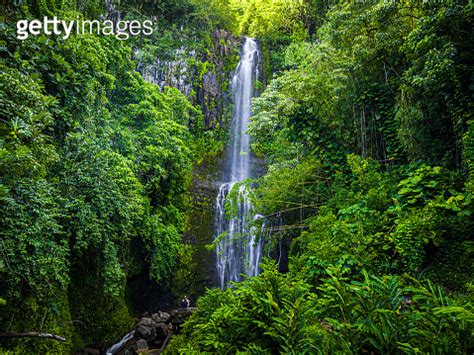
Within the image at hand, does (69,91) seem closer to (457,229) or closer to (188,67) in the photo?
(457,229)

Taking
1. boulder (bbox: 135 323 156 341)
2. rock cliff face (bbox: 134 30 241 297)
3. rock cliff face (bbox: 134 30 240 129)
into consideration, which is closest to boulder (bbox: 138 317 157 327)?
boulder (bbox: 135 323 156 341)

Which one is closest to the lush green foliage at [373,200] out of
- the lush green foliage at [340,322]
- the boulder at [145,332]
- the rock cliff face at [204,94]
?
Answer: the lush green foliage at [340,322]

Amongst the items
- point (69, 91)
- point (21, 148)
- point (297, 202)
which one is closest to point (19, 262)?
point (21, 148)

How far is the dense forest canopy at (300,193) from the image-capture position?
193cm

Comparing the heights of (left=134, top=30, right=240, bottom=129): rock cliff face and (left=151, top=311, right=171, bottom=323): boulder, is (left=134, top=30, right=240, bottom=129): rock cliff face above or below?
above

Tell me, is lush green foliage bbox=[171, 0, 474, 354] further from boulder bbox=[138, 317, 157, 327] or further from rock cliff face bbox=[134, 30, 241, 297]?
rock cliff face bbox=[134, 30, 241, 297]

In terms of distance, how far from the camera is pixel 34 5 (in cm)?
572

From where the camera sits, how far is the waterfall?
39.5ft

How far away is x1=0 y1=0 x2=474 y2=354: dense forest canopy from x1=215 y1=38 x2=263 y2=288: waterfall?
3.30 metres

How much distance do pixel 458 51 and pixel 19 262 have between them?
7.02 metres

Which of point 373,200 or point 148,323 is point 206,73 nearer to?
point 148,323

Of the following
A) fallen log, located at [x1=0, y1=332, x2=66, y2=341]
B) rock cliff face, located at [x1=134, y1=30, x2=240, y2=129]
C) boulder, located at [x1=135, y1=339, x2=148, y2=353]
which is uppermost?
rock cliff face, located at [x1=134, y1=30, x2=240, y2=129]

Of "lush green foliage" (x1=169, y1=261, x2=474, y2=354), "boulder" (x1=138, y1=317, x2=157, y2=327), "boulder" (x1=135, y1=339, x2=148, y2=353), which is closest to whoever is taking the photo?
"lush green foliage" (x1=169, y1=261, x2=474, y2=354)

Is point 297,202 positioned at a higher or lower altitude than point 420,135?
lower
